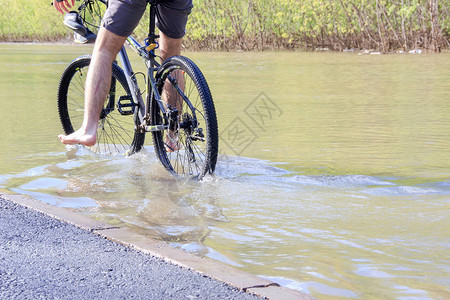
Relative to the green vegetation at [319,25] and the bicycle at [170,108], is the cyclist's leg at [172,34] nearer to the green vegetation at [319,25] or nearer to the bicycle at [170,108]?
the bicycle at [170,108]

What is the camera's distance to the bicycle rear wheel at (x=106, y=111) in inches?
217

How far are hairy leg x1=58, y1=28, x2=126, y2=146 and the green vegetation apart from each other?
1642cm

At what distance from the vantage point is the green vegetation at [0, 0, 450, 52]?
2127 centimetres

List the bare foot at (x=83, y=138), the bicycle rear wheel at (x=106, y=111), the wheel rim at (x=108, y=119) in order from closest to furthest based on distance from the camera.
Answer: the bare foot at (x=83, y=138) < the bicycle rear wheel at (x=106, y=111) < the wheel rim at (x=108, y=119)

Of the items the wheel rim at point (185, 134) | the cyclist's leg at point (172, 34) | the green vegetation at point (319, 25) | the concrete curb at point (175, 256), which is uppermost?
the green vegetation at point (319, 25)

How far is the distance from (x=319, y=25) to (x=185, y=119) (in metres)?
20.7

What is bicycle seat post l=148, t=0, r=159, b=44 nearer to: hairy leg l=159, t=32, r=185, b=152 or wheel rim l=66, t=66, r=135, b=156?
hairy leg l=159, t=32, r=185, b=152

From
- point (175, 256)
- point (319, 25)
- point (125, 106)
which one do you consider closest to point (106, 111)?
point (125, 106)

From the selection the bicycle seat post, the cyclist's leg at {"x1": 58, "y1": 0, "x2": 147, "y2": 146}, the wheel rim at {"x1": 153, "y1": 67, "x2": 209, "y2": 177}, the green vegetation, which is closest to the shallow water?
the wheel rim at {"x1": 153, "y1": 67, "x2": 209, "y2": 177}

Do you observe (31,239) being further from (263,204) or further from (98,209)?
(263,204)

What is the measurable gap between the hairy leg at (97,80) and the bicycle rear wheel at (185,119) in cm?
33

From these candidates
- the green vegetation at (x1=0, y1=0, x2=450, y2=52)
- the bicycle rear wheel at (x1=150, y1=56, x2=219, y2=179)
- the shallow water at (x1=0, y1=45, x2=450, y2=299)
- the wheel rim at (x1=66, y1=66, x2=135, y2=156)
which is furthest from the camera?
the green vegetation at (x1=0, y1=0, x2=450, y2=52)

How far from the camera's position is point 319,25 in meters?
24.7

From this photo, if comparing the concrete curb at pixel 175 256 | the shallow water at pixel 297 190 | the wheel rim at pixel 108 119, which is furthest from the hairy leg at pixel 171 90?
the concrete curb at pixel 175 256
